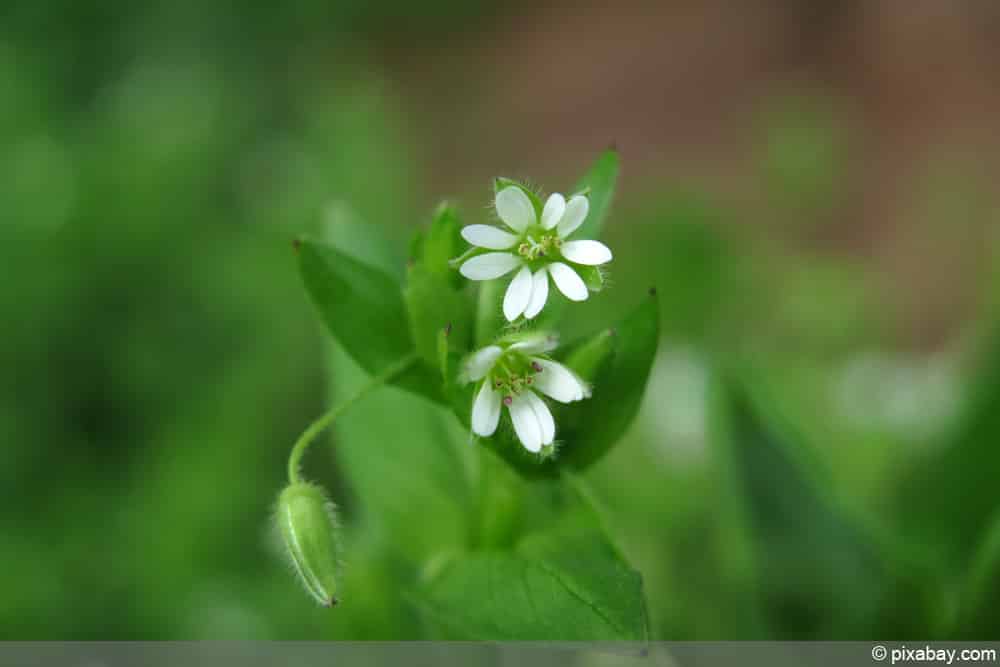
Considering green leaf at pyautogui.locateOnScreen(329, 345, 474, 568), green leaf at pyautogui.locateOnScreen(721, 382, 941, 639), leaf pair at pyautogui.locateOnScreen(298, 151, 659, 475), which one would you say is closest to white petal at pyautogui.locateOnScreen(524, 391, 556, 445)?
leaf pair at pyautogui.locateOnScreen(298, 151, 659, 475)

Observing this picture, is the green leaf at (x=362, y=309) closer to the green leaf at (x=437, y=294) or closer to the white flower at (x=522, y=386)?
the green leaf at (x=437, y=294)

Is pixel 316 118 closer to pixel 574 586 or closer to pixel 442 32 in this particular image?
pixel 442 32

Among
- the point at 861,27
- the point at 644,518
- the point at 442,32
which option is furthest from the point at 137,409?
the point at 861,27

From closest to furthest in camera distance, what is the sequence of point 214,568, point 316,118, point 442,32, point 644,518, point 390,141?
point 644,518 → point 214,568 → point 390,141 → point 316,118 → point 442,32

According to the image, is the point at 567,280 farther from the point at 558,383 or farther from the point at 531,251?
the point at 558,383

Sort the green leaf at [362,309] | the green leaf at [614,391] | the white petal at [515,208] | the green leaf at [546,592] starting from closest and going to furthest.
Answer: the green leaf at [546,592]
the white petal at [515,208]
the green leaf at [614,391]
the green leaf at [362,309]

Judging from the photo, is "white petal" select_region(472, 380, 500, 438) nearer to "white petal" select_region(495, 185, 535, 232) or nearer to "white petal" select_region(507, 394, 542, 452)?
"white petal" select_region(507, 394, 542, 452)

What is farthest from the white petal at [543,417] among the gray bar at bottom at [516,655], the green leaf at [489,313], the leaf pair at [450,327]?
the gray bar at bottom at [516,655]

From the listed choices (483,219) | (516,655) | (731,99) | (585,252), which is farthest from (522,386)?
(731,99)
